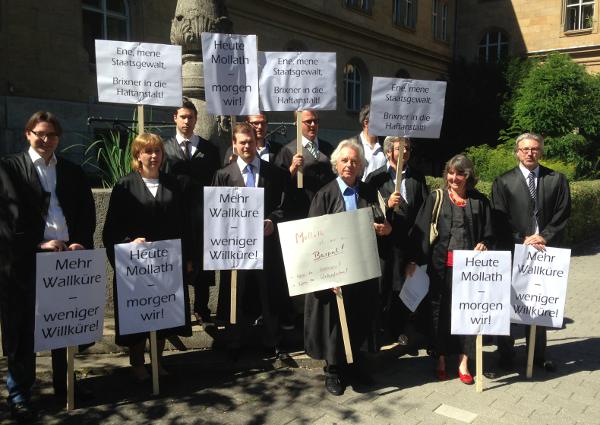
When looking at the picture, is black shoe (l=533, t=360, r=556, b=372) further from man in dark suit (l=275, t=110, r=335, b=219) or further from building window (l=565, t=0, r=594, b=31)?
building window (l=565, t=0, r=594, b=31)

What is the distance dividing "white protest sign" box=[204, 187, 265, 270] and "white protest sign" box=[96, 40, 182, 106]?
107 centimetres

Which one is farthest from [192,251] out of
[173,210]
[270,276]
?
[270,276]

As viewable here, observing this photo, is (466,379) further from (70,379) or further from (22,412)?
(22,412)

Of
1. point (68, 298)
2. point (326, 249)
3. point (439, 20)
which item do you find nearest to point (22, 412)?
point (68, 298)

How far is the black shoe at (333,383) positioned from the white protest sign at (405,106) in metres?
2.06

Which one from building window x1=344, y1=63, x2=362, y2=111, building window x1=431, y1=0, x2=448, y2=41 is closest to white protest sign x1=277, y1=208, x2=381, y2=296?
building window x1=344, y1=63, x2=362, y2=111

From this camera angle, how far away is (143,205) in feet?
13.5

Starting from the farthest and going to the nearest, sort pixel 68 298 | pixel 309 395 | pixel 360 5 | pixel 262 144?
pixel 360 5 < pixel 262 144 < pixel 309 395 < pixel 68 298

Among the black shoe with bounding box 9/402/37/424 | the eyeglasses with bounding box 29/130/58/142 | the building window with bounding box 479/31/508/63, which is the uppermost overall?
the building window with bounding box 479/31/508/63

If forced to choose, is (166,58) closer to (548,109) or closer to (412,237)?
(412,237)

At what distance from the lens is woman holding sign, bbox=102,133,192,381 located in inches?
162

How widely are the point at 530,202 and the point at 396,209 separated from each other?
4.00ft

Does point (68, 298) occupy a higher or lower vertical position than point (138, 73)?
lower

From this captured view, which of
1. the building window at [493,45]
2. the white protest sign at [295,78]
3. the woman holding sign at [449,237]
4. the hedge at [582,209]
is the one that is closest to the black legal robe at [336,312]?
the woman holding sign at [449,237]
